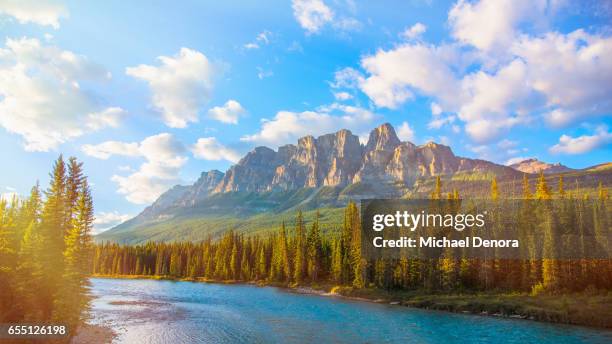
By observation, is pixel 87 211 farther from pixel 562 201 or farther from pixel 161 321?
pixel 562 201

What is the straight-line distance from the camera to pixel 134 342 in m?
39.4

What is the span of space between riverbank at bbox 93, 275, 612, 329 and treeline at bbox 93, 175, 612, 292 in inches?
186

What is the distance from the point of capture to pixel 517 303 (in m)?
64.7

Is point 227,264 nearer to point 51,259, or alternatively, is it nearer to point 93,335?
point 93,335

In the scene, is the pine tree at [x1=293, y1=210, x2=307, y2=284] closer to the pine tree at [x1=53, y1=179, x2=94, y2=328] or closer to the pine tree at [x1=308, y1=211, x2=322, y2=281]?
the pine tree at [x1=308, y1=211, x2=322, y2=281]

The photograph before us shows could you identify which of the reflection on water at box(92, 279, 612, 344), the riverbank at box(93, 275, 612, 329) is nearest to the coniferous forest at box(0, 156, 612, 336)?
the riverbank at box(93, 275, 612, 329)

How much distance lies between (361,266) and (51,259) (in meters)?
73.6

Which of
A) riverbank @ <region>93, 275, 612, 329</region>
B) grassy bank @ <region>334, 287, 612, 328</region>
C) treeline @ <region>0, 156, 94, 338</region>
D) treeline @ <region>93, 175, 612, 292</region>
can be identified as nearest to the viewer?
treeline @ <region>0, 156, 94, 338</region>

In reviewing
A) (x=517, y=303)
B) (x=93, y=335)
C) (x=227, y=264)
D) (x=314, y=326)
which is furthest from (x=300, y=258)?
(x=93, y=335)

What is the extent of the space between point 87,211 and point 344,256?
74.4 meters

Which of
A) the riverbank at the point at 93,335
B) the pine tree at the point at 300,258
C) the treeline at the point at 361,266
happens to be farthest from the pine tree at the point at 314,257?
the riverbank at the point at 93,335

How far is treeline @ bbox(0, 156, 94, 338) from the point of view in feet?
111

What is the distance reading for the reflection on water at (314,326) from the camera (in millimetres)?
43719

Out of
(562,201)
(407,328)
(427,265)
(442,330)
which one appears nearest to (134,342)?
(407,328)
